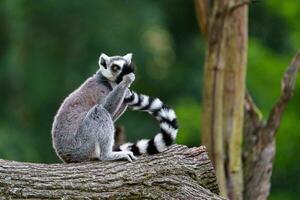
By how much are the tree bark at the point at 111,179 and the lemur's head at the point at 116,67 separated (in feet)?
2.75

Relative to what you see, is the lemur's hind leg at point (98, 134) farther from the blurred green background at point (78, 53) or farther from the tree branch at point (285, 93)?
the blurred green background at point (78, 53)

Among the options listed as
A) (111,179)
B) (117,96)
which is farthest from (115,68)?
(111,179)

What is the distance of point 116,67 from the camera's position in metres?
8.93

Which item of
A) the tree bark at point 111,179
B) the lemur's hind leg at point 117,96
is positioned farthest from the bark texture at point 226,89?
the tree bark at point 111,179

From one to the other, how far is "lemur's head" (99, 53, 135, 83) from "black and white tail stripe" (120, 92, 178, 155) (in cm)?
25

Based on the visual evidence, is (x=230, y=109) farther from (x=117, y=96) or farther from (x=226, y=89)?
(x=117, y=96)

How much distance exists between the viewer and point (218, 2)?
11.4 meters

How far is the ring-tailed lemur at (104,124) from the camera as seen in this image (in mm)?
8641

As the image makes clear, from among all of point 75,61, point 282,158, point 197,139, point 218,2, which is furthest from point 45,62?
point 218,2

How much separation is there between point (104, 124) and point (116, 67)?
1.76 ft

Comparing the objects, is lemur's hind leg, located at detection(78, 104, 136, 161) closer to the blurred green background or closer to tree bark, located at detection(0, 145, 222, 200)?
tree bark, located at detection(0, 145, 222, 200)

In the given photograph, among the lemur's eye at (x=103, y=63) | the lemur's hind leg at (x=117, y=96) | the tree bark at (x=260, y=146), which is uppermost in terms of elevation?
the tree bark at (x=260, y=146)

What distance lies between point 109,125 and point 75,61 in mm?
17985

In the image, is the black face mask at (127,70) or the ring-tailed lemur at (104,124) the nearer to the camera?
the ring-tailed lemur at (104,124)
